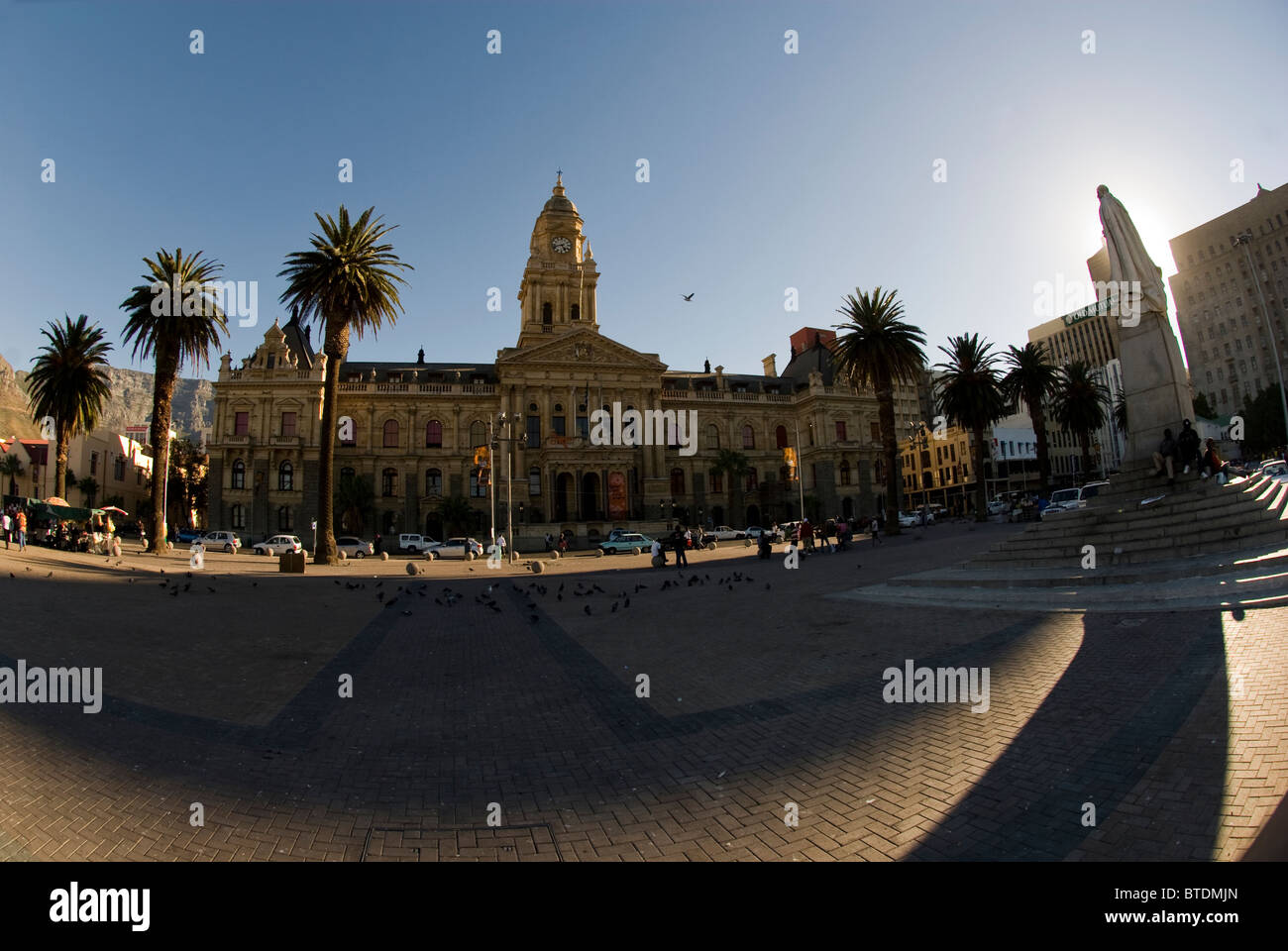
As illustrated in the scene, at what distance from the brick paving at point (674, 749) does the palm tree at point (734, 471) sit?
52.7 m

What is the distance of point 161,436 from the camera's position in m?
29.9

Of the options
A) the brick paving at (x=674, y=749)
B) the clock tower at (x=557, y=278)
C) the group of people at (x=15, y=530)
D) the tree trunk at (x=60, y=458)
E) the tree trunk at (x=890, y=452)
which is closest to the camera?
the brick paving at (x=674, y=749)

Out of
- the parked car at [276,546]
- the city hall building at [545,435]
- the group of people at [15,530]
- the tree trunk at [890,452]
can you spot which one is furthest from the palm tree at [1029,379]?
the group of people at [15,530]

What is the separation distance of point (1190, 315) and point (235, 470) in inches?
4364

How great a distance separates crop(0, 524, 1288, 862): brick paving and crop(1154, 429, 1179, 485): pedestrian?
768 centimetres

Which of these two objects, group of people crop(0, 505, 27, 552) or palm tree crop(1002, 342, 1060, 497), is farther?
palm tree crop(1002, 342, 1060, 497)

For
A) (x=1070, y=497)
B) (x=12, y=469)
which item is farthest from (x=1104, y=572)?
(x=12, y=469)

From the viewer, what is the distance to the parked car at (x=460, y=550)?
39.5 m

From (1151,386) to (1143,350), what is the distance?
39.5 inches

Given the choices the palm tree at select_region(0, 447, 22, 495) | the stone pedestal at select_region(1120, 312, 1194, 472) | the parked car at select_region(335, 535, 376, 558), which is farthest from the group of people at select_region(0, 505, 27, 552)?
the stone pedestal at select_region(1120, 312, 1194, 472)

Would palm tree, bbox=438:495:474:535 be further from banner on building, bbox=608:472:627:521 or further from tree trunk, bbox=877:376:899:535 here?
tree trunk, bbox=877:376:899:535

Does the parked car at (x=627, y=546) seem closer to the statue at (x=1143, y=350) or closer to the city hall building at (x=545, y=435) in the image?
the city hall building at (x=545, y=435)

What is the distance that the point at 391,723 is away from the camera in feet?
20.6

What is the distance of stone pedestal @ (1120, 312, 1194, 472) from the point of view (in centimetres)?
1479
